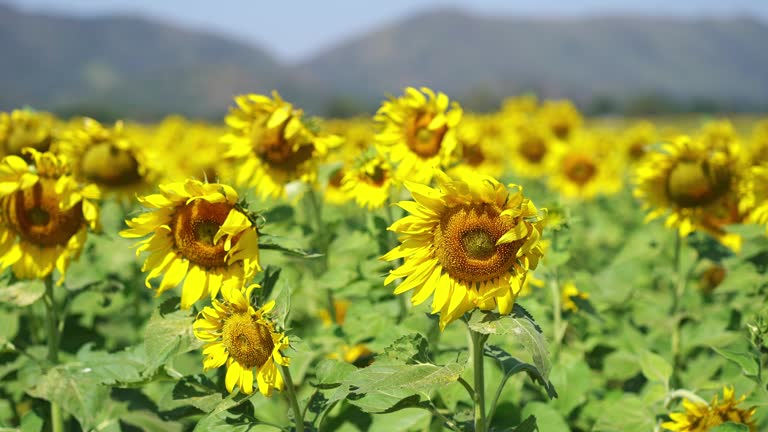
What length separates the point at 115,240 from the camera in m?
3.15

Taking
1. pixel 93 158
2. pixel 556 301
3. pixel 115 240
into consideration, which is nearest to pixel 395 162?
pixel 556 301

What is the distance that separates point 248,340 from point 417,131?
1498 mm

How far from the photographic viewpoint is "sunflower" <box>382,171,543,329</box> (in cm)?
183

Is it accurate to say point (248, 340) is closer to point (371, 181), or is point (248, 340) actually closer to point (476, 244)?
point (476, 244)

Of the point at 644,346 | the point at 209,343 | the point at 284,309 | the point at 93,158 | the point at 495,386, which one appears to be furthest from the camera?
the point at 93,158

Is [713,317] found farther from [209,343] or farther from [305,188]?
[209,343]

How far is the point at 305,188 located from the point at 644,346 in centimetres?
184

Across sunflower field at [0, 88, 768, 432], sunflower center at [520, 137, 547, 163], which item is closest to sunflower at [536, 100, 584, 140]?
sunflower center at [520, 137, 547, 163]

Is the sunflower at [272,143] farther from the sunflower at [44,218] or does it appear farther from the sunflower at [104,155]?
the sunflower at [104,155]

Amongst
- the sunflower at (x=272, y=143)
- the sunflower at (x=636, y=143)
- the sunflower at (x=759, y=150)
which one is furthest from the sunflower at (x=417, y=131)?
the sunflower at (x=636, y=143)

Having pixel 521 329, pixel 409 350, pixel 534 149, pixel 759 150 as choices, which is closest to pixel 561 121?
pixel 534 149

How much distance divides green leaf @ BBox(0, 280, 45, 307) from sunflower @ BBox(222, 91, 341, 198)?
966 mm

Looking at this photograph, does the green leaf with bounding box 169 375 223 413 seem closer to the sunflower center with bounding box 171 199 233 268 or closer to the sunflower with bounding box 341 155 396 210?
the sunflower center with bounding box 171 199 233 268

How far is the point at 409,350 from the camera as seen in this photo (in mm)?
1979
